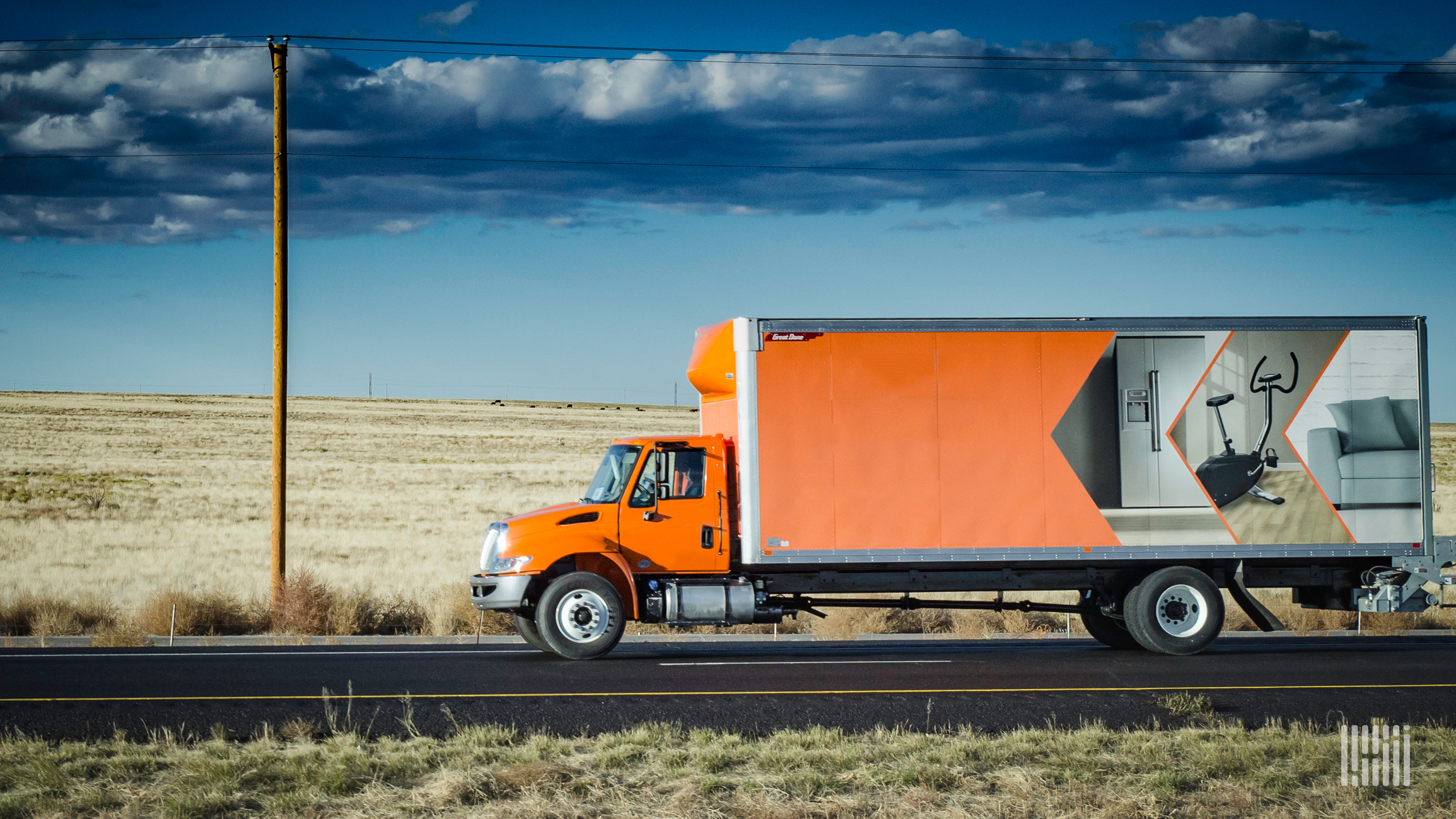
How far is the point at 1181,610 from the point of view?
43.2 ft

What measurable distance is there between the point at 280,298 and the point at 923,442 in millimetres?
9376

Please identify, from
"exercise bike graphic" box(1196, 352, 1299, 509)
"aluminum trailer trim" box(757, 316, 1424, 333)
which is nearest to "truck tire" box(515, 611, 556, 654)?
"aluminum trailer trim" box(757, 316, 1424, 333)

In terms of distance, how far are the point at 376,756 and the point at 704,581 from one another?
→ 5774 mm

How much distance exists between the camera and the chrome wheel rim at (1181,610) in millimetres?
13102

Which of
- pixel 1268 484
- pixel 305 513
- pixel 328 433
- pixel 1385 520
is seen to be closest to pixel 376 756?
pixel 1268 484

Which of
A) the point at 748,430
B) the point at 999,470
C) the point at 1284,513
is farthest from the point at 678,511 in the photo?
the point at 1284,513

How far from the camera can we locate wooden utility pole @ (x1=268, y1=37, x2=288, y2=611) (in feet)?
54.8

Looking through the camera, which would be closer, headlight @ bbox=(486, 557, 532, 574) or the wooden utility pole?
headlight @ bbox=(486, 557, 532, 574)

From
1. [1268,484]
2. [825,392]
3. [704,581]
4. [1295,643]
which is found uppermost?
[825,392]

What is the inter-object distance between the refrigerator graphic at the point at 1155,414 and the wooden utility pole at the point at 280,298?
10849 mm

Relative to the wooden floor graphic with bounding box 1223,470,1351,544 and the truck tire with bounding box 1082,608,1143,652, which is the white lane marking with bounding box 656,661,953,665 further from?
the wooden floor graphic with bounding box 1223,470,1351,544

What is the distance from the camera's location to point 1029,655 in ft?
43.5

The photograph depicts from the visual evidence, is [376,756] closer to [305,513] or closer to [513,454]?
[305,513]

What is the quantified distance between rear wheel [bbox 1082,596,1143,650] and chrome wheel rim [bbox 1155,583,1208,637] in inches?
23.1
